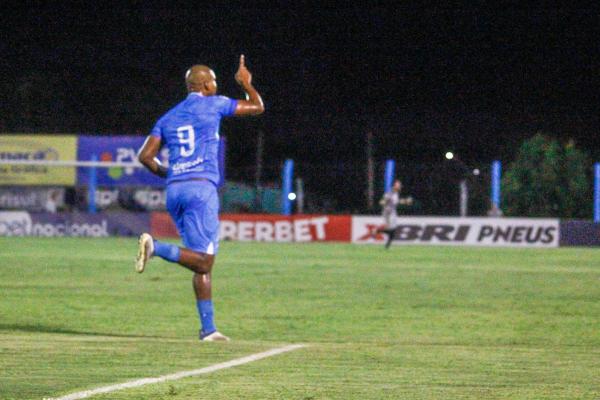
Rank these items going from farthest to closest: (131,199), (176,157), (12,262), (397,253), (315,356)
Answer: (131,199) → (397,253) → (12,262) → (176,157) → (315,356)

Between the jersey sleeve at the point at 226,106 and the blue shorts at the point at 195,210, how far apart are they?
572 mm

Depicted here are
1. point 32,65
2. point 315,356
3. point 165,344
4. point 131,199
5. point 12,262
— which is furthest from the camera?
point 32,65

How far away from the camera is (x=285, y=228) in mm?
45094

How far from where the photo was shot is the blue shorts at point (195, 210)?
10398 millimetres

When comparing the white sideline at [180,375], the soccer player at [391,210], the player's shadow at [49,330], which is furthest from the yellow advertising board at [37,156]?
the white sideline at [180,375]

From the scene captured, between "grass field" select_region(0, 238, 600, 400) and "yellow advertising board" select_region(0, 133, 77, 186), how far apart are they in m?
26.1

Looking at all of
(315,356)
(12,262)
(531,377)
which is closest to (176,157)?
(315,356)

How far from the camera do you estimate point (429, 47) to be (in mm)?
69625

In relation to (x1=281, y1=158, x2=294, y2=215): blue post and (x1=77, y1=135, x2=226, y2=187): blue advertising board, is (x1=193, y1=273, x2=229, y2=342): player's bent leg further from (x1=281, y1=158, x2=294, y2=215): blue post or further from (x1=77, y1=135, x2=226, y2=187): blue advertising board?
(x1=77, y1=135, x2=226, y2=187): blue advertising board

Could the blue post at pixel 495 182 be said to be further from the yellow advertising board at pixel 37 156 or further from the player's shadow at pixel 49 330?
the player's shadow at pixel 49 330

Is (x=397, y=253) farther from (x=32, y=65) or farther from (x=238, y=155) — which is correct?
(x=238, y=155)

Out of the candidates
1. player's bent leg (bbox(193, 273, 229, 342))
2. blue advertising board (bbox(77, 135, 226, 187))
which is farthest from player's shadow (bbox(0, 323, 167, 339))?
blue advertising board (bbox(77, 135, 226, 187))

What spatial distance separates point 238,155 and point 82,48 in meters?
14.4

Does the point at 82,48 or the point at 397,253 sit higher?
the point at 82,48
